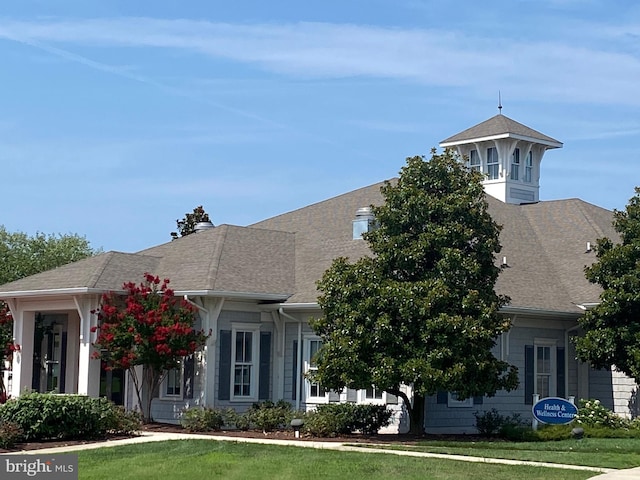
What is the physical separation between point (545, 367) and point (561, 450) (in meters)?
8.31

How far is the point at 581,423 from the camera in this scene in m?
27.7

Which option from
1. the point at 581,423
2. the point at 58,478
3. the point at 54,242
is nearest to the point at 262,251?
the point at 581,423

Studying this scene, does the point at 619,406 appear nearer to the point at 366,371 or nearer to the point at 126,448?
the point at 366,371

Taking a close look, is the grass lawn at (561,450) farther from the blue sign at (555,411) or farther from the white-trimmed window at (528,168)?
the white-trimmed window at (528,168)

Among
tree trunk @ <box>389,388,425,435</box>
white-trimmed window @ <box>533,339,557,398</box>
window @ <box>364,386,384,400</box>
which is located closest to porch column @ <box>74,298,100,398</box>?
window @ <box>364,386,384,400</box>

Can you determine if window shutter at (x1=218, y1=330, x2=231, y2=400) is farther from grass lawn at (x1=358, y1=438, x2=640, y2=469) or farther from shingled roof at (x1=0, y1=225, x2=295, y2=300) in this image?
grass lawn at (x1=358, y1=438, x2=640, y2=469)

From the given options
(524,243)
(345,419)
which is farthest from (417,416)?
(524,243)

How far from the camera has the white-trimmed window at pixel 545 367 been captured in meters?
30.5

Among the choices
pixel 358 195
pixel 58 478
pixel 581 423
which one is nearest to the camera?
pixel 58 478

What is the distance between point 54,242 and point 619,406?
3641cm

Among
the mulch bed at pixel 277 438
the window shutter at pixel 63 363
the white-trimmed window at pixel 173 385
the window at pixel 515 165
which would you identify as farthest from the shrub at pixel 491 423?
the window shutter at pixel 63 363

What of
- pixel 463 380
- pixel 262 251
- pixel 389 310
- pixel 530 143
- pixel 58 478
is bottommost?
pixel 58 478

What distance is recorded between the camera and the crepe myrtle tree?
27828mm

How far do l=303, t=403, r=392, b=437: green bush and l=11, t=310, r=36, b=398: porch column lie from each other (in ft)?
30.2
